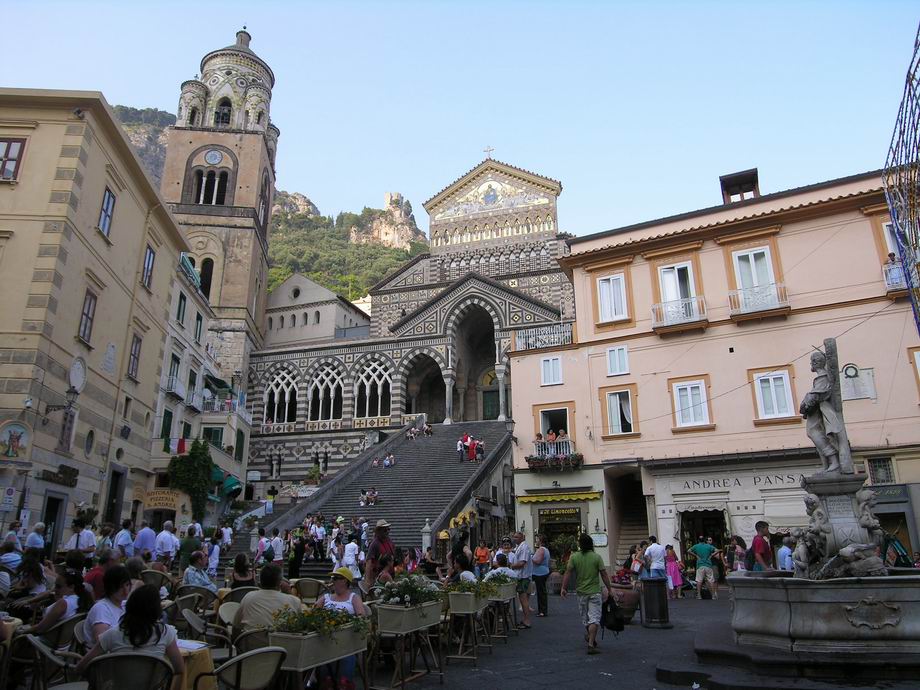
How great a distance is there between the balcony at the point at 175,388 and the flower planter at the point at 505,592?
16.7 metres

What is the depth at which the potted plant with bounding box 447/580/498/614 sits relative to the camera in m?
8.30

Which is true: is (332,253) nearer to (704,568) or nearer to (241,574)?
(704,568)

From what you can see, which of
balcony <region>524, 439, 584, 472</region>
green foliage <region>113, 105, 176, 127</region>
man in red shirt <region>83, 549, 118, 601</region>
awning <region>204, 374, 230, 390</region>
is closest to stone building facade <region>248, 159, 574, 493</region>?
awning <region>204, 374, 230, 390</region>

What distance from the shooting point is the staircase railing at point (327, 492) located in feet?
70.0

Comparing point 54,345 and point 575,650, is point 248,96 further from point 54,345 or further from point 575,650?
point 575,650

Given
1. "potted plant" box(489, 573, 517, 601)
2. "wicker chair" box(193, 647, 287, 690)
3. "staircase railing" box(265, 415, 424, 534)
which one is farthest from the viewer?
"staircase railing" box(265, 415, 424, 534)

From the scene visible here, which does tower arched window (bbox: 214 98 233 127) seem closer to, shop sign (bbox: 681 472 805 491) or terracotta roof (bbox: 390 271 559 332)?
terracotta roof (bbox: 390 271 559 332)

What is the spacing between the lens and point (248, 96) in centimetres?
4578

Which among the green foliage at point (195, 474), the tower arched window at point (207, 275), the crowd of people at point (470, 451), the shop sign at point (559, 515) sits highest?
the tower arched window at point (207, 275)

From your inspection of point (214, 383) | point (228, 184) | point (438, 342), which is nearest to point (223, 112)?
point (228, 184)

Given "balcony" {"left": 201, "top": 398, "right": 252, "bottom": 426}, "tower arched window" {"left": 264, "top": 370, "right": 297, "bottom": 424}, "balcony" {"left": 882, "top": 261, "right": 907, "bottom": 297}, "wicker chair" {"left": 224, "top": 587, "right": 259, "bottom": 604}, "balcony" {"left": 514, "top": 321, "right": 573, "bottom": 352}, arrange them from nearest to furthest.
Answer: "wicker chair" {"left": 224, "top": 587, "right": 259, "bottom": 604} → "balcony" {"left": 882, "top": 261, "right": 907, "bottom": 297} → "balcony" {"left": 514, "top": 321, "right": 573, "bottom": 352} → "balcony" {"left": 201, "top": 398, "right": 252, "bottom": 426} → "tower arched window" {"left": 264, "top": 370, "right": 297, "bottom": 424}

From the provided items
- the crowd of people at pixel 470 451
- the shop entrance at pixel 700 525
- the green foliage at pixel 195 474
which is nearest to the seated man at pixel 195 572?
the shop entrance at pixel 700 525

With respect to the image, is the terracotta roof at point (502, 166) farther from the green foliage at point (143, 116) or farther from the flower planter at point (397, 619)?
the green foliage at point (143, 116)

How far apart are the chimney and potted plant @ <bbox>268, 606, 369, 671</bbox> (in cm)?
2093
